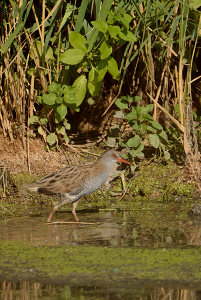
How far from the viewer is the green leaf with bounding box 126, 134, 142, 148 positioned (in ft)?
30.8

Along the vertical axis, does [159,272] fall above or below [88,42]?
below

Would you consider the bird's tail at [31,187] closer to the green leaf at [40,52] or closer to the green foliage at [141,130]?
the green foliage at [141,130]

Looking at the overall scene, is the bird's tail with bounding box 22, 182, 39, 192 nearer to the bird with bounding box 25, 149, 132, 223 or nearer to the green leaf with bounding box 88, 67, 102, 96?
the bird with bounding box 25, 149, 132, 223

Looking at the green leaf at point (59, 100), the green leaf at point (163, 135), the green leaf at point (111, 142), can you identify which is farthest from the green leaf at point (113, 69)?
the green leaf at point (111, 142)

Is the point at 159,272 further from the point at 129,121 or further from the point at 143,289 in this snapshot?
the point at 129,121

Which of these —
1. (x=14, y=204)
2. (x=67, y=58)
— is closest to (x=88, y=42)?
(x=67, y=58)

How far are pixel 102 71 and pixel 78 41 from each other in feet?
1.59

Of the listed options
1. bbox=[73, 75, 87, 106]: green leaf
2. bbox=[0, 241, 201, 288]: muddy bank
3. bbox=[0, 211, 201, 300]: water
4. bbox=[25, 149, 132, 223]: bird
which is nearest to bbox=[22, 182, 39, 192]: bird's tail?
bbox=[25, 149, 132, 223]: bird

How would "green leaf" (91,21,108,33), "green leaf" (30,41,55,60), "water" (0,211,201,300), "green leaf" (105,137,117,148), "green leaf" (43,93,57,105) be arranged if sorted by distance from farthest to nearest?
"green leaf" (105,137,117,148)
"green leaf" (30,41,55,60)
"green leaf" (43,93,57,105)
"green leaf" (91,21,108,33)
"water" (0,211,201,300)

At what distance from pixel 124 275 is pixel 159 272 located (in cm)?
30

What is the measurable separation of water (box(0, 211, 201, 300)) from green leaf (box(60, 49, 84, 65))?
75.7 inches

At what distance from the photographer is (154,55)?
9.84 m

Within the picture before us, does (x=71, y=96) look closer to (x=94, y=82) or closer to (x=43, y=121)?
(x=94, y=82)

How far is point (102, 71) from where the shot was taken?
8.71m
